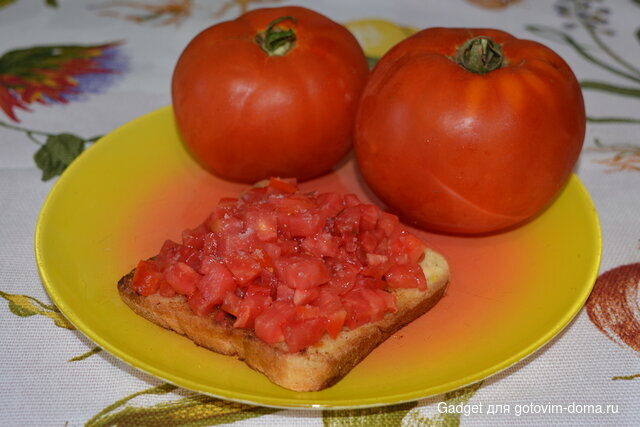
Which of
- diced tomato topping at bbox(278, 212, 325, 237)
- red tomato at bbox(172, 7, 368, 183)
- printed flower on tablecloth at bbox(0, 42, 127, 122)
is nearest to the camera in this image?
diced tomato topping at bbox(278, 212, 325, 237)

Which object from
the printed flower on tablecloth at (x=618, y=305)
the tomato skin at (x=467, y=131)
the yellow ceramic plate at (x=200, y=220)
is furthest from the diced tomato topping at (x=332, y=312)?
the printed flower on tablecloth at (x=618, y=305)

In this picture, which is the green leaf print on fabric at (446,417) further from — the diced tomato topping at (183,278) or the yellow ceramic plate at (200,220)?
the diced tomato topping at (183,278)

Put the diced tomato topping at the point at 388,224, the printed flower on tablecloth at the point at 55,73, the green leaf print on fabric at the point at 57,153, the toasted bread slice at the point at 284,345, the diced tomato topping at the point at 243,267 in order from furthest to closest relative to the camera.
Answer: the printed flower on tablecloth at the point at 55,73 < the green leaf print on fabric at the point at 57,153 < the diced tomato topping at the point at 388,224 < the diced tomato topping at the point at 243,267 < the toasted bread slice at the point at 284,345

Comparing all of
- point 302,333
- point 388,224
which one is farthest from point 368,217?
point 302,333

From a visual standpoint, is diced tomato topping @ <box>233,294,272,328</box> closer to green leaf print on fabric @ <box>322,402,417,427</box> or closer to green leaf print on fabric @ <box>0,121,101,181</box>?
green leaf print on fabric @ <box>322,402,417,427</box>

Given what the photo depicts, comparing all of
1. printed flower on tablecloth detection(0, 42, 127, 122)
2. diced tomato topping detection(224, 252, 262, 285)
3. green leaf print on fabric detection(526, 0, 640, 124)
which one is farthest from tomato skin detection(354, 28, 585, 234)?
printed flower on tablecloth detection(0, 42, 127, 122)
